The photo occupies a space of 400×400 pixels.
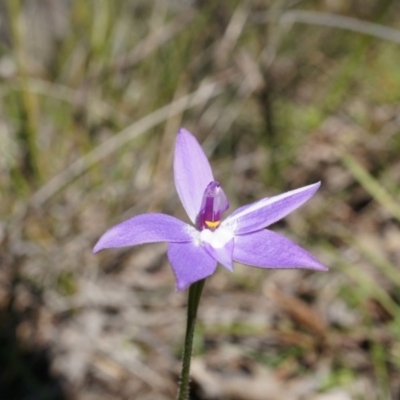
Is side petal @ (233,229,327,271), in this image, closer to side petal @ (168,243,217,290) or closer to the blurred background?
side petal @ (168,243,217,290)

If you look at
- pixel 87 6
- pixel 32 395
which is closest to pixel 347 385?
pixel 32 395

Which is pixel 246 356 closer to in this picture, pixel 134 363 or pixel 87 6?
pixel 134 363

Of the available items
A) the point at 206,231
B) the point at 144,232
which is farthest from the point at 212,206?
the point at 144,232

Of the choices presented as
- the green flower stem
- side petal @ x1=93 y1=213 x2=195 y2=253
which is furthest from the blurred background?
side petal @ x1=93 y1=213 x2=195 y2=253

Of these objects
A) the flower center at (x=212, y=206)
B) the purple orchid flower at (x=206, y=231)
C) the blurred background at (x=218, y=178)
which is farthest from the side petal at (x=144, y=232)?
the blurred background at (x=218, y=178)

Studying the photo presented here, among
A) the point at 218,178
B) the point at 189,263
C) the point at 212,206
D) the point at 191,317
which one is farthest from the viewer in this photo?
the point at 218,178

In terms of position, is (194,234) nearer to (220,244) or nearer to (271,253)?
(220,244)

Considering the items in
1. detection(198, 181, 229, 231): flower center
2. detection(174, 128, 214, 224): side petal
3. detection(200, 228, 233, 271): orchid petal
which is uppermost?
detection(174, 128, 214, 224): side petal
